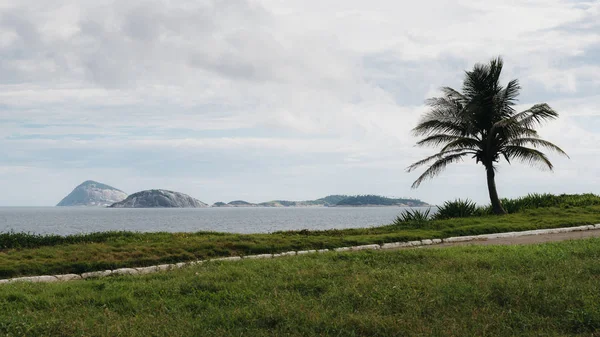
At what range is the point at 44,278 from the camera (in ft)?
38.3

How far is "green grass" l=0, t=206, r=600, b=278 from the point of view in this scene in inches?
499

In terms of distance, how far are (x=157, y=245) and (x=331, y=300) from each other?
8377 mm

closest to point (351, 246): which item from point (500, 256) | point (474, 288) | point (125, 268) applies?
point (500, 256)

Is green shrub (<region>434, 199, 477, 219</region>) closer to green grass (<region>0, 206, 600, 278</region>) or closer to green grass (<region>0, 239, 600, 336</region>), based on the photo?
green grass (<region>0, 206, 600, 278</region>)

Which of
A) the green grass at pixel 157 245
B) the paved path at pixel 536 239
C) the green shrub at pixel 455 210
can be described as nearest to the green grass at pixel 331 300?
the green grass at pixel 157 245

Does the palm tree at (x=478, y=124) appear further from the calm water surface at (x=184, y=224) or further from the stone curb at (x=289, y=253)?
the calm water surface at (x=184, y=224)

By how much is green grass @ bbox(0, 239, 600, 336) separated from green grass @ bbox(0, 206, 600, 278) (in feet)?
8.20

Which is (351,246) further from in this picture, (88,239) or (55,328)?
(55,328)

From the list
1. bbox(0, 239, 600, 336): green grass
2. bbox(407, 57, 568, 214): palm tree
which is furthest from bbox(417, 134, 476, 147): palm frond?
bbox(0, 239, 600, 336): green grass

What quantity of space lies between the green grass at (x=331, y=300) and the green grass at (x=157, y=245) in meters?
2.50

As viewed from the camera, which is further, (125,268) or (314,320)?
(125,268)

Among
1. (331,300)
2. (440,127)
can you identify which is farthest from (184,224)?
(331,300)

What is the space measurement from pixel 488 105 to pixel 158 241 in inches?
718

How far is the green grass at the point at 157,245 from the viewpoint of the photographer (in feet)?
41.6
